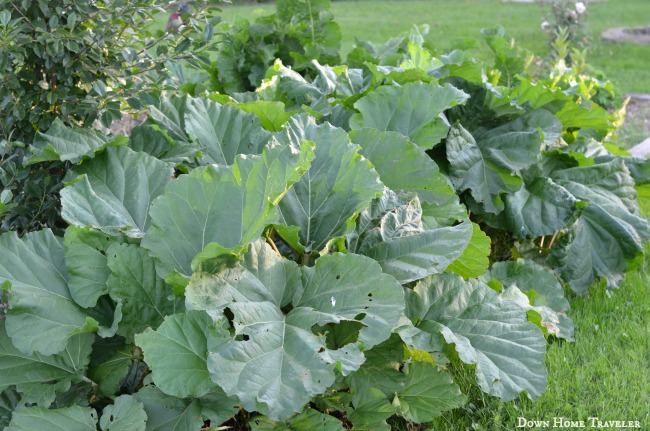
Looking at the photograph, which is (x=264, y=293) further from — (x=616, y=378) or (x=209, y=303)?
(x=616, y=378)

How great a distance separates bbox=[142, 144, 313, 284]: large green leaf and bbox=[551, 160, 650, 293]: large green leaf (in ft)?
5.65

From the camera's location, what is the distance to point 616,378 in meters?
2.58

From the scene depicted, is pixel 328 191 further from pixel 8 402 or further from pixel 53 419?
pixel 8 402

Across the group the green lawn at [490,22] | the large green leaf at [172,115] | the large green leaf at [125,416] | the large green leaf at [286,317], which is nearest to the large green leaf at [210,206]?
the large green leaf at [286,317]

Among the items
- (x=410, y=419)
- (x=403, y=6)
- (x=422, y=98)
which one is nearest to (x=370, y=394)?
(x=410, y=419)

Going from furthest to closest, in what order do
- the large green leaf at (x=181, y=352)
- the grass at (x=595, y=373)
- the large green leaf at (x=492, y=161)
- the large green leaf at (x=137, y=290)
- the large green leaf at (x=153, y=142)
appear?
1. the large green leaf at (x=492, y=161)
2. the large green leaf at (x=153, y=142)
3. the grass at (x=595, y=373)
4. the large green leaf at (x=137, y=290)
5. the large green leaf at (x=181, y=352)

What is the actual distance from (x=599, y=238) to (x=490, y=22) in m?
11.1

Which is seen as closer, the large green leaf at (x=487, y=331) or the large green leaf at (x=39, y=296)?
the large green leaf at (x=39, y=296)

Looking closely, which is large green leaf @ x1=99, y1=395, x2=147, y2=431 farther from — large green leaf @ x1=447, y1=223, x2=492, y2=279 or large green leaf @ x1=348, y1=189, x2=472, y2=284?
large green leaf @ x1=447, y1=223, x2=492, y2=279

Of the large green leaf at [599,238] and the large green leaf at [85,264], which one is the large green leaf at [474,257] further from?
the large green leaf at [85,264]

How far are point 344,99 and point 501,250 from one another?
1111mm

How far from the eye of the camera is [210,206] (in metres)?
2.08

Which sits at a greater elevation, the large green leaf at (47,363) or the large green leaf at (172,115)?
the large green leaf at (172,115)

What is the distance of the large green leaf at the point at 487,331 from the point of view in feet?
7.11
